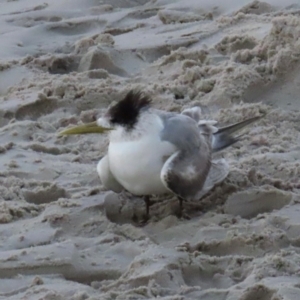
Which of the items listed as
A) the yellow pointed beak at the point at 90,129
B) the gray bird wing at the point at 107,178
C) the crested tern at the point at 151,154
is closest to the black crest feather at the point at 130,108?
the crested tern at the point at 151,154

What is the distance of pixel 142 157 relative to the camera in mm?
4113

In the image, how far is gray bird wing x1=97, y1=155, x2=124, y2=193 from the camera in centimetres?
430

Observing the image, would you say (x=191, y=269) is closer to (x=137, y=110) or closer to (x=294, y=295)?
(x=294, y=295)

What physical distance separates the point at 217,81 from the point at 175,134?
59.7 inches

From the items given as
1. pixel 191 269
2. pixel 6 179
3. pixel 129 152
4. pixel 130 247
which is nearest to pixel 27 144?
pixel 6 179

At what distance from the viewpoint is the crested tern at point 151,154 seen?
4109 mm

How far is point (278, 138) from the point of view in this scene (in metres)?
5.02

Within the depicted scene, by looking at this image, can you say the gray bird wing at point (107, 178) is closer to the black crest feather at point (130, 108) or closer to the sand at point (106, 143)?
the sand at point (106, 143)

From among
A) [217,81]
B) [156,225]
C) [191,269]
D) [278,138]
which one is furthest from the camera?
[217,81]

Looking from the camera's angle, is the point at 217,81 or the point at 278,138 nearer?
the point at 278,138

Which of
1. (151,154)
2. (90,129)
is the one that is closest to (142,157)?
(151,154)

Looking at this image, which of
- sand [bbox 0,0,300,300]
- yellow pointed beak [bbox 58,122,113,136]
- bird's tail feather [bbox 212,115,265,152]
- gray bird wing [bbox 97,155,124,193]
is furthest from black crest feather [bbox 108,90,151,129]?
bird's tail feather [bbox 212,115,265,152]

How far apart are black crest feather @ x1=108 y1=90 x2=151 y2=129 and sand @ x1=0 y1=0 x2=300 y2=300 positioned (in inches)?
18.4

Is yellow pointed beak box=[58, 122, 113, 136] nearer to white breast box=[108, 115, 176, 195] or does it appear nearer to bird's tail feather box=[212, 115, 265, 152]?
white breast box=[108, 115, 176, 195]
